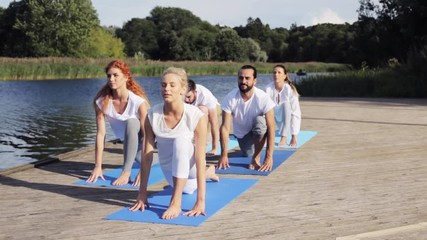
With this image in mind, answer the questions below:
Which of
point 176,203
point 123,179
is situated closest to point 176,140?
point 176,203

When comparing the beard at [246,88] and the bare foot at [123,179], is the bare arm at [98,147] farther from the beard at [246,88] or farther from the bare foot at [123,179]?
the beard at [246,88]

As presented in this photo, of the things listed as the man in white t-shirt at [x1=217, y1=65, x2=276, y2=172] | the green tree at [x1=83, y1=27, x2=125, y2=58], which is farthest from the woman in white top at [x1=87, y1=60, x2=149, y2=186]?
the green tree at [x1=83, y1=27, x2=125, y2=58]

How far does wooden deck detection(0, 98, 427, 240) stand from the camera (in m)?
3.15

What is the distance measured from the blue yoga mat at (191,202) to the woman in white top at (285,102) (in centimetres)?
214

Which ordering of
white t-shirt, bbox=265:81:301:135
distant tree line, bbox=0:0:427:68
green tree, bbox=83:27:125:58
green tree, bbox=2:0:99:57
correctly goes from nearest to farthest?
white t-shirt, bbox=265:81:301:135 → distant tree line, bbox=0:0:427:68 → green tree, bbox=2:0:99:57 → green tree, bbox=83:27:125:58

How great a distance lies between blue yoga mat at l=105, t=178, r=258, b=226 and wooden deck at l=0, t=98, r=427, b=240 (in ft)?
0.22

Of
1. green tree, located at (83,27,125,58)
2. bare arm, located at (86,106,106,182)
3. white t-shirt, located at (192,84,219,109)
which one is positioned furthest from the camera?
green tree, located at (83,27,125,58)

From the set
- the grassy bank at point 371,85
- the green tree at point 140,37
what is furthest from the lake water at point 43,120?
the green tree at point 140,37

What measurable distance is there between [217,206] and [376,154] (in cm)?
278

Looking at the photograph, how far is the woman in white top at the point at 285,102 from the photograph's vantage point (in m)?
6.56

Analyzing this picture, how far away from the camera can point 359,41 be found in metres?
24.3

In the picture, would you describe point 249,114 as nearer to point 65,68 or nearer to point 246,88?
point 246,88

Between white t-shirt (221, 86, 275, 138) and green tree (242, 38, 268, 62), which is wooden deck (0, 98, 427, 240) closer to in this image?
white t-shirt (221, 86, 275, 138)

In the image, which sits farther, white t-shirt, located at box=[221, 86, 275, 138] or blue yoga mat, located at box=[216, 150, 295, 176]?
white t-shirt, located at box=[221, 86, 275, 138]
